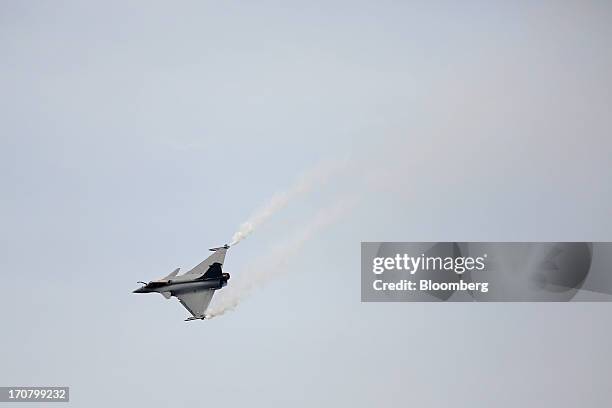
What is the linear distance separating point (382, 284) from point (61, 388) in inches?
430

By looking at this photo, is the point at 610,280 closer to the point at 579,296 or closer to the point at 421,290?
the point at 579,296

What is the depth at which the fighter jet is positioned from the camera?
150 feet

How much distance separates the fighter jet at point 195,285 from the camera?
45625 mm

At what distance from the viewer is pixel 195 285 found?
150 feet

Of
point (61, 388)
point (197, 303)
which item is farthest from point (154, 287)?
point (61, 388)

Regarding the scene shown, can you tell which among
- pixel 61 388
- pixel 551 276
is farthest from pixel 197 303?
pixel 551 276

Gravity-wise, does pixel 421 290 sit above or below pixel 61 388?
above

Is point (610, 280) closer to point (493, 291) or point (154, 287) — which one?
point (493, 291)

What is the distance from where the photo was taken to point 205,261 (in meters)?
46.3

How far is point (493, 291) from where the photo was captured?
45188 millimetres

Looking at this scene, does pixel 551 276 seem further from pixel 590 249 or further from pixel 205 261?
pixel 205 261

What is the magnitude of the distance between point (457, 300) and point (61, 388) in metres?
13.2

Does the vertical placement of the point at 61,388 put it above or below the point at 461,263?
below

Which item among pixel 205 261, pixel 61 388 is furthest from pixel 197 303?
pixel 61 388
